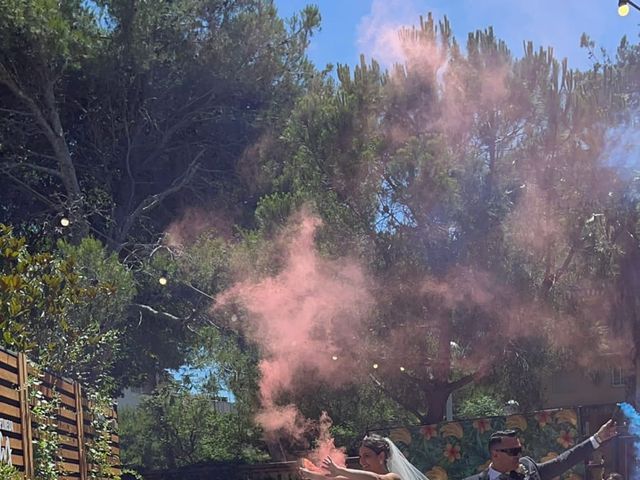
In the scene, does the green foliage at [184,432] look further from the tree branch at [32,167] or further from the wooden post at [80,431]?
the wooden post at [80,431]

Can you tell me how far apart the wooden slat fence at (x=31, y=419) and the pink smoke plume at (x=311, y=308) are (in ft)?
12.6

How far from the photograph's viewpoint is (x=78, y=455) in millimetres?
7156

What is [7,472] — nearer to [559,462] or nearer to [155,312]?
[559,462]

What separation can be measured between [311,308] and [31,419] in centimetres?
579

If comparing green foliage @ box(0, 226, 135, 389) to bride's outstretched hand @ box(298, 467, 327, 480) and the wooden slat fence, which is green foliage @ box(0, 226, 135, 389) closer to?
the wooden slat fence

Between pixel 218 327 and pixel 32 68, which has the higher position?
pixel 32 68

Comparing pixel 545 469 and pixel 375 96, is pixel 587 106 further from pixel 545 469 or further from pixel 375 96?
pixel 545 469

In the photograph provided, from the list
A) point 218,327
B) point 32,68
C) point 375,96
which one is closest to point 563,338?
point 375,96

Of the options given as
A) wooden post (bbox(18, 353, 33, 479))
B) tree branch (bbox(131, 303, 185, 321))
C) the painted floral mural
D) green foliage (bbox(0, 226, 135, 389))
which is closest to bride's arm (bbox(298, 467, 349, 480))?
wooden post (bbox(18, 353, 33, 479))

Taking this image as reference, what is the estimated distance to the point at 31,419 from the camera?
5633mm

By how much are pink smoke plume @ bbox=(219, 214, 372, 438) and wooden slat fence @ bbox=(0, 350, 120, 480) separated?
12.6ft

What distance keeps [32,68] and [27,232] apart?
3.00 meters

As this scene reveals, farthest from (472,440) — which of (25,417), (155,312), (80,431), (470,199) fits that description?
(155,312)

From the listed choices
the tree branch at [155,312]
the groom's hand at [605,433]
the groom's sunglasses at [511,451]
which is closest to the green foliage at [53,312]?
the tree branch at [155,312]
